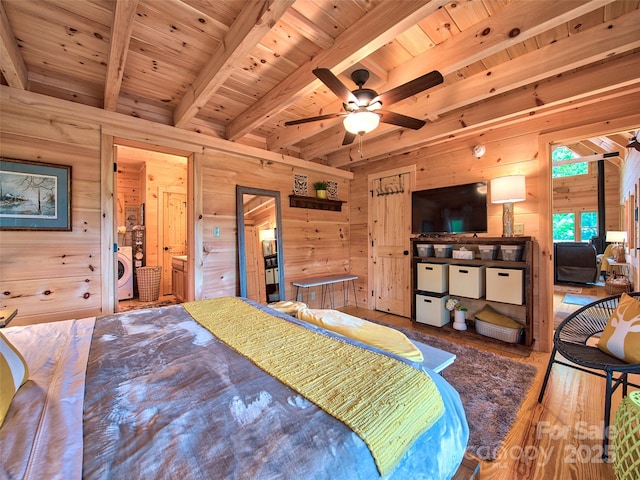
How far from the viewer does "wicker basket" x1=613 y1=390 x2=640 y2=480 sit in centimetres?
110

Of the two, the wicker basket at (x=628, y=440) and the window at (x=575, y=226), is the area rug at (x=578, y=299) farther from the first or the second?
the window at (x=575, y=226)

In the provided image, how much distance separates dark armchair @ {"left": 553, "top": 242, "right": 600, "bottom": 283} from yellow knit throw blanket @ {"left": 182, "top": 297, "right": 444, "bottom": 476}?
22.0ft

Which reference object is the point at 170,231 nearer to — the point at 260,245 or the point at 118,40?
the point at 260,245

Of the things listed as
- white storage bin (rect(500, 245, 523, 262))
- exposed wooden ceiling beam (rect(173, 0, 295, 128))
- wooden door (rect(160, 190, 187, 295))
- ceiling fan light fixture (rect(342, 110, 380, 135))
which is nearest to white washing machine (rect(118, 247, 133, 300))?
wooden door (rect(160, 190, 187, 295))

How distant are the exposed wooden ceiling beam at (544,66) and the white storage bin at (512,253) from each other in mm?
1381

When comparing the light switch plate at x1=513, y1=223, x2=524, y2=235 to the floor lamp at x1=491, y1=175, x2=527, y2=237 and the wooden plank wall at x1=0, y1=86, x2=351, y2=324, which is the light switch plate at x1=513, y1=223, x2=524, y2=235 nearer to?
the floor lamp at x1=491, y1=175, x2=527, y2=237

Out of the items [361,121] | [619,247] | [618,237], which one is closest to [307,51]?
[361,121]

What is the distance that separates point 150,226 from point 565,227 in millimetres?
12148

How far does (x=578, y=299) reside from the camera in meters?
4.82

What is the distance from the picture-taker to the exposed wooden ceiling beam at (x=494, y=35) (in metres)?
1.52

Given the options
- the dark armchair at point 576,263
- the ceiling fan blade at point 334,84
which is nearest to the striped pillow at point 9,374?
the ceiling fan blade at point 334,84

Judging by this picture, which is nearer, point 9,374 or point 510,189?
point 9,374

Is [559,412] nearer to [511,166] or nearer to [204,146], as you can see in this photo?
[511,166]

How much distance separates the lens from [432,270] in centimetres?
345
